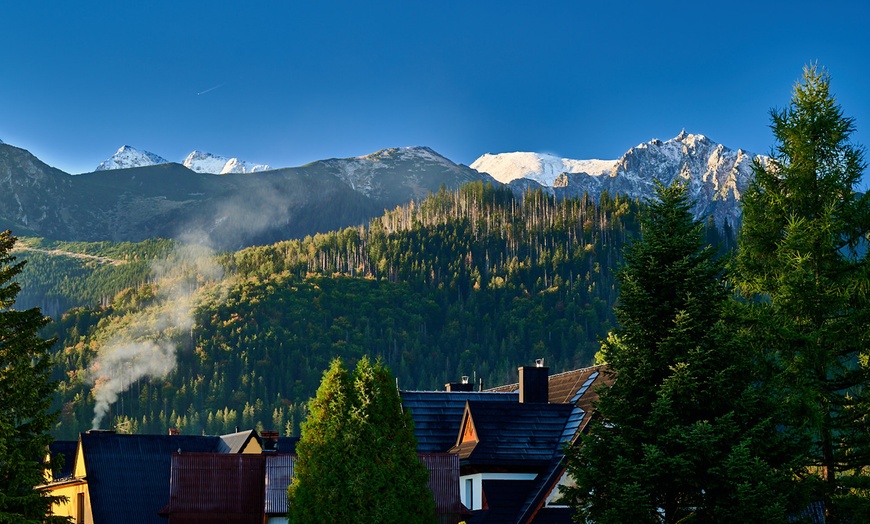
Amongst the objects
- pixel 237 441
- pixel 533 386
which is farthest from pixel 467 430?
pixel 237 441

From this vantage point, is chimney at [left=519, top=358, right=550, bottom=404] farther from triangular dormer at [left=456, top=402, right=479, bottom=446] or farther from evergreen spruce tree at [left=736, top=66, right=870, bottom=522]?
evergreen spruce tree at [left=736, top=66, right=870, bottom=522]

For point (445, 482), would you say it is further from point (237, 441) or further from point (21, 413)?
point (237, 441)

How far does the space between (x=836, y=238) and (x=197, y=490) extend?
74.5 ft

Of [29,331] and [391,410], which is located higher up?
[29,331]

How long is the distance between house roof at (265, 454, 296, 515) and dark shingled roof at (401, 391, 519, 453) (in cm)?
649

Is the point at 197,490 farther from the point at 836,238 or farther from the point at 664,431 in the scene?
the point at 836,238

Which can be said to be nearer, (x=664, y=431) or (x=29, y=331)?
(x=664, y=431)

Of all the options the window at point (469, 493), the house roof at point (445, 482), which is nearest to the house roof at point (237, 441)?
the window at point (469, 493)

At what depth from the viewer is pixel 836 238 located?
105 ft

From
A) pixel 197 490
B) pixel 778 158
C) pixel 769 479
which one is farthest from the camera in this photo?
pixel 197 490

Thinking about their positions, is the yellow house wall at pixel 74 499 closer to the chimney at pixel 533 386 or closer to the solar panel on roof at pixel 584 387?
the chimney at pixel 533 386

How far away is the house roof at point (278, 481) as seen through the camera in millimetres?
39188

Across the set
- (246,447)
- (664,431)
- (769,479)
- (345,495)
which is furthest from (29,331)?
(246,447)

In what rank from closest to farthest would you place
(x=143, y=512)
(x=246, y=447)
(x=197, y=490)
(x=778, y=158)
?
(x=778, y=158) → (x=197, y=490) → (x=143, y=512) → (x=246, y=447)
